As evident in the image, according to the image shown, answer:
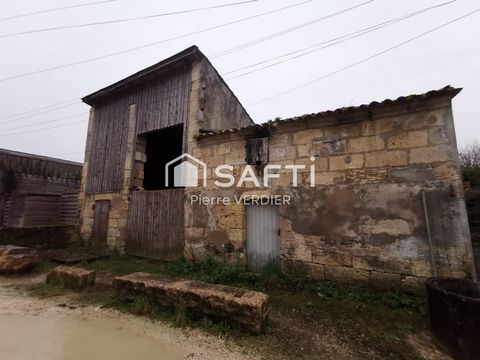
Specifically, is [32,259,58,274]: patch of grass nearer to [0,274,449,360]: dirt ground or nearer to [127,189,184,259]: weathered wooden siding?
[127,189,184,259]: weathered wooden siding

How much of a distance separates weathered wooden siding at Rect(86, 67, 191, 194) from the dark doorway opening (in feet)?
3.27

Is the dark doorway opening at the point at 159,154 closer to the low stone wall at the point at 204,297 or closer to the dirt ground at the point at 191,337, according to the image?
the low stone wall at the point at 204,297

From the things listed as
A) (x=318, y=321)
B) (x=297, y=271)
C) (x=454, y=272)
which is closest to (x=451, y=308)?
(x=454, y=272)

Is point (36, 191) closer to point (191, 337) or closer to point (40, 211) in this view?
point (40, 211)

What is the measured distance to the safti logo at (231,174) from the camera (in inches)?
210

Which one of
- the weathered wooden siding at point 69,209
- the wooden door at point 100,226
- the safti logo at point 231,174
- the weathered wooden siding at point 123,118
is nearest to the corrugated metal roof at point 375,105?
the safti logo at point 231,174

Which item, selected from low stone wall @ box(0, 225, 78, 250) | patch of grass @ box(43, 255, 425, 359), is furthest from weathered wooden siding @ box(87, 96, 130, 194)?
patch of grass @ box(43, 255, 425, 359)

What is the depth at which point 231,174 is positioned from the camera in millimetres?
6176

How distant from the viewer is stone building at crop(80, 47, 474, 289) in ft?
13.5

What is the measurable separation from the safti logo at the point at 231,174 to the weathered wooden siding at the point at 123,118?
1.49m

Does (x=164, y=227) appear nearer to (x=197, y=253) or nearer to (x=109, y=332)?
(x=197, y=253)

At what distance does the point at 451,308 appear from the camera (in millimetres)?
2828

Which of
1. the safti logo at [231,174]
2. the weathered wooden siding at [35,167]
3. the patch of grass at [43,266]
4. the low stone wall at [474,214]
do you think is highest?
the weathered wooden siding at [35,167]

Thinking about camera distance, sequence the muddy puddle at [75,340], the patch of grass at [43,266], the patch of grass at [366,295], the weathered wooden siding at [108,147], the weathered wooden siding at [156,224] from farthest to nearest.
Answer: the weathered wooden siding at [108,147] → the weathered wooden siding at [156,224] → the patch of grass at [43,266] → the patch of grass at [366,295] → the muddy puddle at [75,340]
